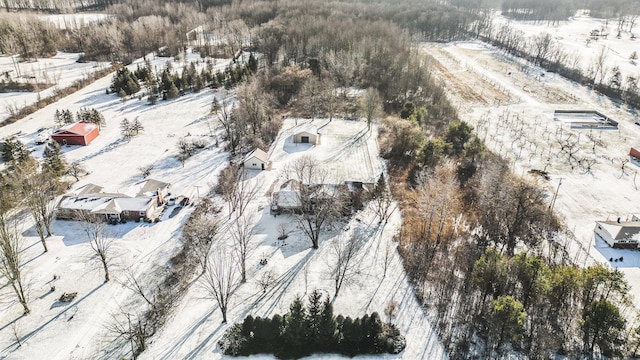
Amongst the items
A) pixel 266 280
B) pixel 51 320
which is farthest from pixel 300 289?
pixel 51 320

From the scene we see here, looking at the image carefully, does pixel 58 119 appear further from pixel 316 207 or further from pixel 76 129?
pixel 316 207

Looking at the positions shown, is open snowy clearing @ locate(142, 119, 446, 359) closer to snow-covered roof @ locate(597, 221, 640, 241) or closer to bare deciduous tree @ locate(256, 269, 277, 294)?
bare deciduous tree @ locate(256, 269, 277, 294)

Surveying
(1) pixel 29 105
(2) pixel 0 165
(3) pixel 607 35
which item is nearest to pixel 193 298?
(2) pixel 0 165

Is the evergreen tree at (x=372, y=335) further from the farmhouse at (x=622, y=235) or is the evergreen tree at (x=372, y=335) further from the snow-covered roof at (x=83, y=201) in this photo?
the snow-covered roof at (x=83, y=201)

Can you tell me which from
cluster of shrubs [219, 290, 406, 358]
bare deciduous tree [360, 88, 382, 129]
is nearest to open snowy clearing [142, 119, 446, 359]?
cluster of shrubs [219, 290, 406, 358]

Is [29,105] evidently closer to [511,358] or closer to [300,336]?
[300,336]
